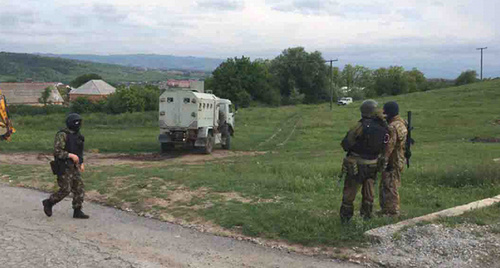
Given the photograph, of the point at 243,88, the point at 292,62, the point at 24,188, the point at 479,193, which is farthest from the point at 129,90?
the point at 479,193

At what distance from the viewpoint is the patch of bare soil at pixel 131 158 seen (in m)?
19.2

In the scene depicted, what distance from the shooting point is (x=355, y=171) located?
6.78m

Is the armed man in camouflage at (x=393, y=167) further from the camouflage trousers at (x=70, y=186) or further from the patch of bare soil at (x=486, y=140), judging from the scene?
the patch of bare soil at (x=486, y=140)

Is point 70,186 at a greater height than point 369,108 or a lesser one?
lesser

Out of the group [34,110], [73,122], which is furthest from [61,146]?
[34,110]

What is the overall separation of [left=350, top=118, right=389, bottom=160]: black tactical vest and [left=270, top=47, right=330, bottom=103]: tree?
249ft

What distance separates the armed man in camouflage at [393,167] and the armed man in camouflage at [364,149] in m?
0.60

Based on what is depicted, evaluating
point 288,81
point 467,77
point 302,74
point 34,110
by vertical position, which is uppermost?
point 467,77

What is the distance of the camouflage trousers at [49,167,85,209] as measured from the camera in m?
8.03

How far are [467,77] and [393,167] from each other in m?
88.0

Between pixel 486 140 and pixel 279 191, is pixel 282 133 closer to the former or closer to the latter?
pixel 486 140

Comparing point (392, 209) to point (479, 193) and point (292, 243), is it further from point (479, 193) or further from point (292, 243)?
point (479, 193)

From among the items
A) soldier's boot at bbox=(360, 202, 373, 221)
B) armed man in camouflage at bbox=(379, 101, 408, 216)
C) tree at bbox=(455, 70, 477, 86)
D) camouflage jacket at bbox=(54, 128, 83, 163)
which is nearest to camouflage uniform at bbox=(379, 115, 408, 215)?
armed man in camouflage at bbox=(379, 101, 408, 216)

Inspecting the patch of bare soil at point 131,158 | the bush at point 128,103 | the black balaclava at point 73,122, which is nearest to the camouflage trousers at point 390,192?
the black balaclava at point 73,122
